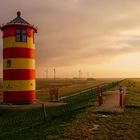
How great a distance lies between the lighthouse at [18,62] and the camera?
89.1 feet

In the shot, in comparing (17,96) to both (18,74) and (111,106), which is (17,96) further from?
Result: (111,106)

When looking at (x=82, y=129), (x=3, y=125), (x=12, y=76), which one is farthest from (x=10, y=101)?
(x=82, y=129)

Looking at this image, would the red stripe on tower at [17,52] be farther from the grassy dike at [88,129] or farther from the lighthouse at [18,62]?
the grassy dike at [88,129]

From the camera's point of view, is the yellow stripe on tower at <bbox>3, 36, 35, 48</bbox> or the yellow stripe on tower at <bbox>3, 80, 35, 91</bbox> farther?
the yellow stripe on tower at <bbox>3, 36, 35, 48</bbox>

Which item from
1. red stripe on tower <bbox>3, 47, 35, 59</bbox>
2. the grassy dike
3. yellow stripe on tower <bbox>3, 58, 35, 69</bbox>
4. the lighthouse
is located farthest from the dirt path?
red stripe on tower <bbox>3, 47, 35, 59</bbox>

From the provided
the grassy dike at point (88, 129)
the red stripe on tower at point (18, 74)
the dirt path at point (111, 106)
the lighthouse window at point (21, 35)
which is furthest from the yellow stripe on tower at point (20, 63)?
the grassy dike at point (88, 129)

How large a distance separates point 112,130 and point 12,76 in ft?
49.3

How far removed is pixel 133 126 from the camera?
14.9m

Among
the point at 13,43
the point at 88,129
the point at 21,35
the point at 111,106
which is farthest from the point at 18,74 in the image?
the point at 88,129

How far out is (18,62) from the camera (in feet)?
89.0

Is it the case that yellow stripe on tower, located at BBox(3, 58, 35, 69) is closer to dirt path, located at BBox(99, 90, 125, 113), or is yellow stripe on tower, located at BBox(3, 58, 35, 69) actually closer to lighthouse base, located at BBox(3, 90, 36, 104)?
lighthouse base, located at BBox(3, 90, 36, 104)

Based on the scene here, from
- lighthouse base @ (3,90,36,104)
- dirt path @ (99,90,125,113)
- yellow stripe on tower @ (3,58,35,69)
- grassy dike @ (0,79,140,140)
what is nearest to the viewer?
grassy dike @ (0,79,140,140)

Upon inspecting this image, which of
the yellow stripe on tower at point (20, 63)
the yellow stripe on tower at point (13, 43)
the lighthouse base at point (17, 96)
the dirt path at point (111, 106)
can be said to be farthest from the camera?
the yellow stripe on tower at point (13, 43)

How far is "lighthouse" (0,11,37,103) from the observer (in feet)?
89.1
